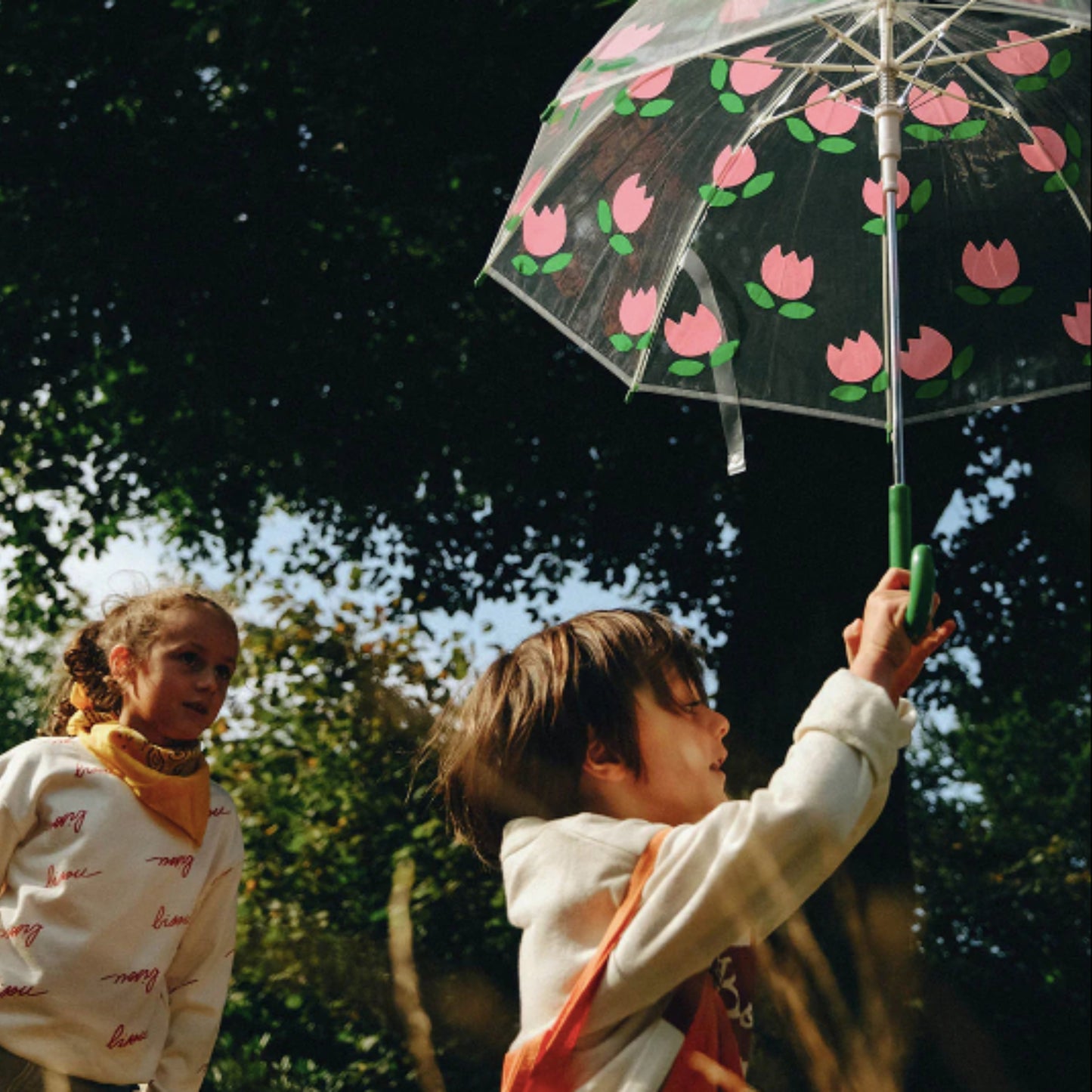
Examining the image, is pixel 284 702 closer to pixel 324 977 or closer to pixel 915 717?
pixel 324 977

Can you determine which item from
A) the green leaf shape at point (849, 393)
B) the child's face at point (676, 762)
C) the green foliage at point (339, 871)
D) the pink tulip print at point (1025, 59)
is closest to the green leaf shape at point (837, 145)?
the pink tulip print at point (1025, 59)

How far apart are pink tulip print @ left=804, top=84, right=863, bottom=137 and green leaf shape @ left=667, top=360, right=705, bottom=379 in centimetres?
63

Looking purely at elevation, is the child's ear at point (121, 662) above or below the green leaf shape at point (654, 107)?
below

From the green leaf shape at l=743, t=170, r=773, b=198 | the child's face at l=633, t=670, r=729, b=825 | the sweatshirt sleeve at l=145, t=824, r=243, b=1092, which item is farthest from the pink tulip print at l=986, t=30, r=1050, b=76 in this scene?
the sweatshirt sleeve at l=145, t=824, r=243, b=1092

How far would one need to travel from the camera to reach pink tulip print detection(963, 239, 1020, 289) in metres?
2.89

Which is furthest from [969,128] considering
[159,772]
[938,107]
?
[159,772]

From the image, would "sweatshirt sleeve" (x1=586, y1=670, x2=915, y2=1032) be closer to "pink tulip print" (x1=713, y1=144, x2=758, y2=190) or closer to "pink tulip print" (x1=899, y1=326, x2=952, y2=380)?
"pink tulip print" (x1=899, y1=326, x2=952, y2=380)

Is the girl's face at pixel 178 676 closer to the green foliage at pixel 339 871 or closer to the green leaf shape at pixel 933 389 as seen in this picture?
the green leaf shape at pixel 933 389

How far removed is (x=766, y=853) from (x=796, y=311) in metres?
1.63

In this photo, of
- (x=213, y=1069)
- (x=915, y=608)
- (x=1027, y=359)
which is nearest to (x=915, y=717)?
(x=915, y=608)

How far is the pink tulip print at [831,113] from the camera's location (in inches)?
116

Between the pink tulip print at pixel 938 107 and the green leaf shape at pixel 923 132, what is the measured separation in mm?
11

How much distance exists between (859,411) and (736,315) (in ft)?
1.20

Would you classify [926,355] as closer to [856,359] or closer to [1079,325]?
[856,359]
